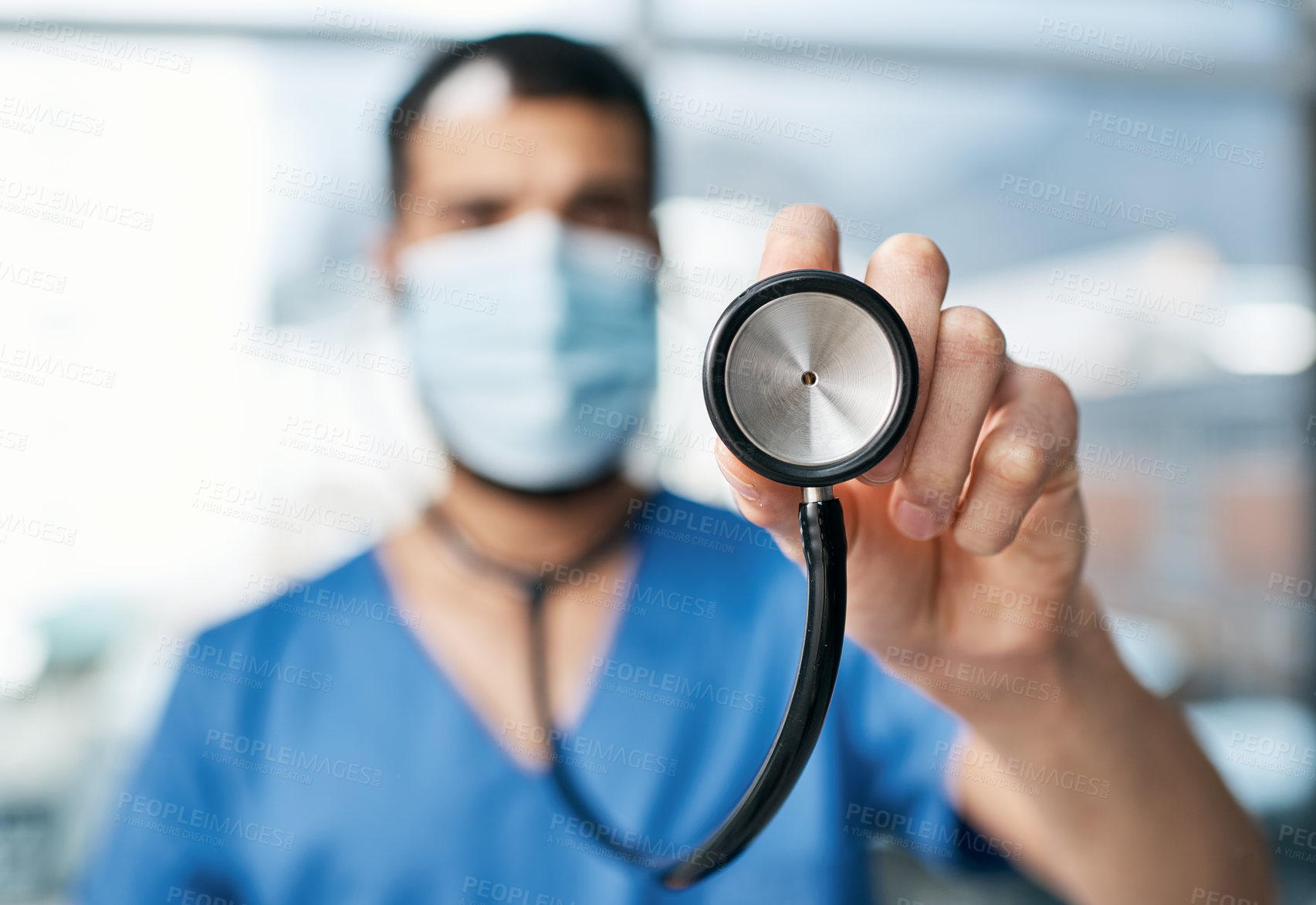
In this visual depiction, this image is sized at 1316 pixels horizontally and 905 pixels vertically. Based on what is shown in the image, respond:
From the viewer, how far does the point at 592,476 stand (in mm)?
1075

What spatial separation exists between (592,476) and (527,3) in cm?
109

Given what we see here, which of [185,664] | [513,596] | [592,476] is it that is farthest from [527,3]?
[185,664]

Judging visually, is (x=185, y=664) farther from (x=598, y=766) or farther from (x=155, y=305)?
(x=155, y=305)

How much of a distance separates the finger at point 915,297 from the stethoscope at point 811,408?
25 mm
